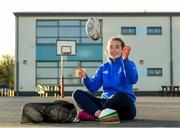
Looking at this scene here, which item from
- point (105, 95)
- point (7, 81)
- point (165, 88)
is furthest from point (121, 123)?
point (7, 81)

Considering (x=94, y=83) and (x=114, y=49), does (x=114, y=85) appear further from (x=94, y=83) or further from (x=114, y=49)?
(x=114, y=49)

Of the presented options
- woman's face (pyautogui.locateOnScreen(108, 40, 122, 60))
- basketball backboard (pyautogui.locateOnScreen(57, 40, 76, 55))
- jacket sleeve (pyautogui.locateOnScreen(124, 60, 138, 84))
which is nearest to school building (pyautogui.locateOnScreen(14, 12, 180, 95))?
basketball backboard (pyautogui.locateOnScreen(57, 40, 76, 55))

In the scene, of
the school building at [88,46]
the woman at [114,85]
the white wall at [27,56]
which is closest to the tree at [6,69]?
the white wall at [27,56]

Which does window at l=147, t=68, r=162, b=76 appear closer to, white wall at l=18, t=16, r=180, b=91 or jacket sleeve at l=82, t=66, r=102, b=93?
white wall at l=18, t=16, r=180, b=91

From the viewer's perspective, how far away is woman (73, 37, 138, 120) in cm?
903

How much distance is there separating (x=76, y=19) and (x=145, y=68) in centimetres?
718

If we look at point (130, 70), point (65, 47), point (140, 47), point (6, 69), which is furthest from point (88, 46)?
point (130, 70)

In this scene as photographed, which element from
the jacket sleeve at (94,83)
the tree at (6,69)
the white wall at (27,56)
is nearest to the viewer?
the jacket sleeve at (94,83)

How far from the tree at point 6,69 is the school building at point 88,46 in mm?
31970

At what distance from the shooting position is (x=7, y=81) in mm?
82125

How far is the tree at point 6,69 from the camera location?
82.6 metres

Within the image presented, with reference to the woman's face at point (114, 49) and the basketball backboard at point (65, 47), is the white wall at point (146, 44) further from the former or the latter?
the woman's face at point (114, 49)

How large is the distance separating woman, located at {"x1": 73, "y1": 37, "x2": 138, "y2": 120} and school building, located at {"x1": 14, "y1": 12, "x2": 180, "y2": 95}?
128 ft

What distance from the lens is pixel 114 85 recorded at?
30.7ft
